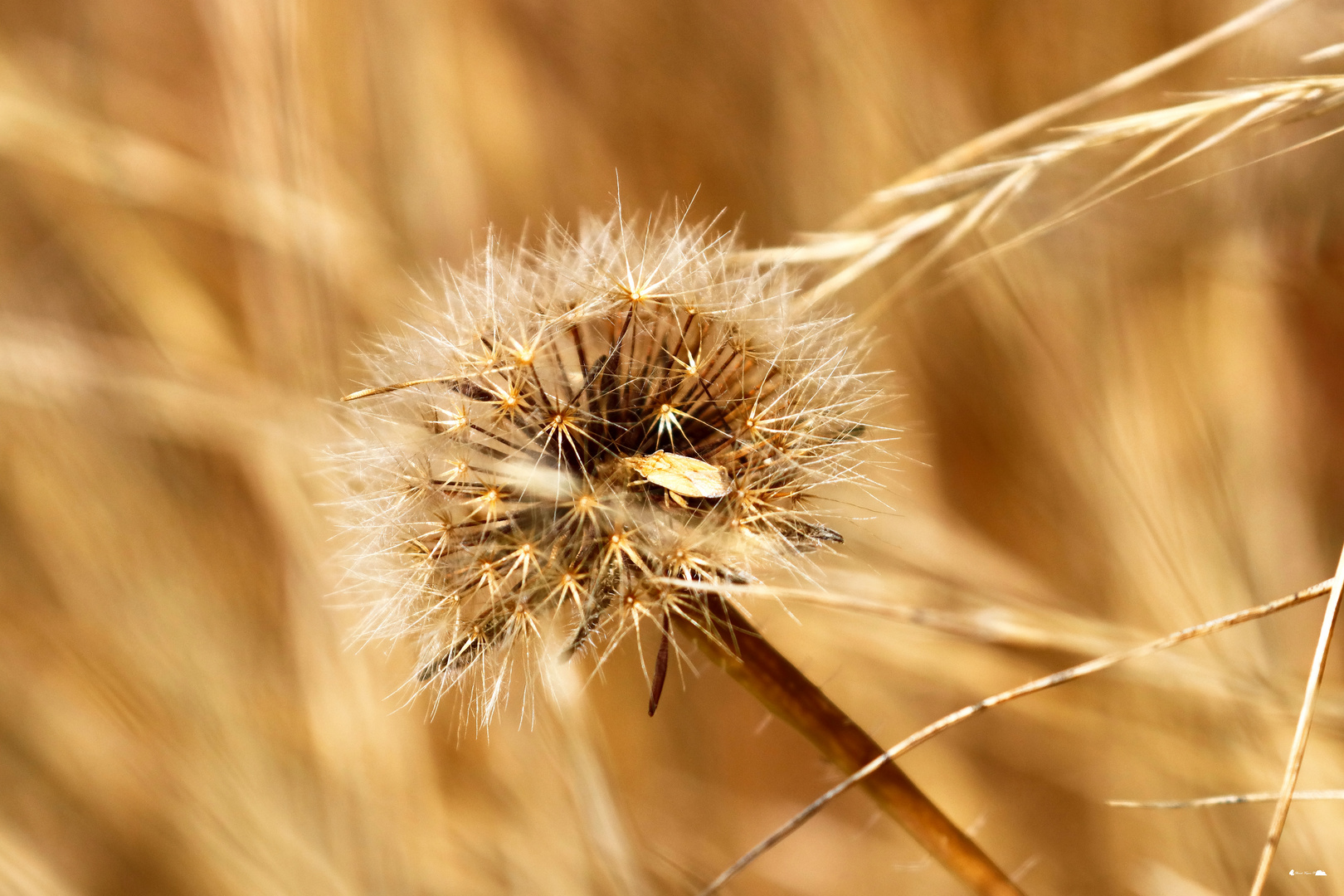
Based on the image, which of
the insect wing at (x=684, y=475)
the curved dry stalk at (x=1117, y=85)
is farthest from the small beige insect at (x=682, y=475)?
the curved dry stalk at (x=1117, y=85)

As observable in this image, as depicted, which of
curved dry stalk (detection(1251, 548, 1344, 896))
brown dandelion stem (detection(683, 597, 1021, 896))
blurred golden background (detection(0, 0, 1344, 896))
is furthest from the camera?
blurred golden background (detection(0, 0, 1344, 896))

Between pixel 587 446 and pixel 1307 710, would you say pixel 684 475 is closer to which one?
pixel 587 446

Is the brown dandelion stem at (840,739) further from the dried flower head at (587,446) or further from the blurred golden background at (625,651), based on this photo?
the blurred golden background at (625,651)

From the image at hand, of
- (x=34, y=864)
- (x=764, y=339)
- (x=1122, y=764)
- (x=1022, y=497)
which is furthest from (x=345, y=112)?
(x=1122, y=764)

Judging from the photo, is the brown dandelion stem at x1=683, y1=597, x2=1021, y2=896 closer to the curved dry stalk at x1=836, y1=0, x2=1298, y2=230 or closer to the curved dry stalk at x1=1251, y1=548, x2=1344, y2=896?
the curved dry stalk at x1=1251, y1=548, x2=1344, y2=896

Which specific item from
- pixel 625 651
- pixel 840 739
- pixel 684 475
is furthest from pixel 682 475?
pixel 625 651

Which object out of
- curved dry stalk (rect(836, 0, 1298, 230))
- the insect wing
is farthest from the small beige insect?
curved dry stalk (rect(836, 0, 1298, 230))
